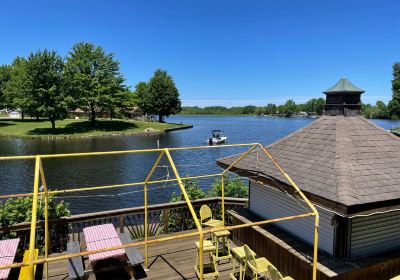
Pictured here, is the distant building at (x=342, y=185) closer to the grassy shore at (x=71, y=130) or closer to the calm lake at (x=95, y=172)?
the calm lake at (x=95, y=172)

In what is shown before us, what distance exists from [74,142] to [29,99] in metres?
15.0

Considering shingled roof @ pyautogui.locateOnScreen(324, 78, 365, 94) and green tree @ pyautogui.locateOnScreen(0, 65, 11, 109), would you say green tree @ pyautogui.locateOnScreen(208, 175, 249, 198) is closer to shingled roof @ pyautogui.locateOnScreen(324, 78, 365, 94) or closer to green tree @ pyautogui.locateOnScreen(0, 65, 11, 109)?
shingled roof @ pyautogui.locateOnScreen(324, 78, 365, 94)

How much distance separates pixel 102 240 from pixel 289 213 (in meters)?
5.77

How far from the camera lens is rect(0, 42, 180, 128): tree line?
6706 centimetres

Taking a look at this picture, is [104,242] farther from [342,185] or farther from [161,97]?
[161,97]

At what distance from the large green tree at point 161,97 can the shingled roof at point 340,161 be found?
302 ft

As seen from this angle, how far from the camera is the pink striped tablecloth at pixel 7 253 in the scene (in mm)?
7961

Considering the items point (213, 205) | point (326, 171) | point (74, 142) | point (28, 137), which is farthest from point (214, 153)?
point (326, 171)

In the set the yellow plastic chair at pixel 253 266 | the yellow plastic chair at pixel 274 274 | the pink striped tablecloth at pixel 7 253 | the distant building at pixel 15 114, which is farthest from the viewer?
the distant building at pixel 15 114

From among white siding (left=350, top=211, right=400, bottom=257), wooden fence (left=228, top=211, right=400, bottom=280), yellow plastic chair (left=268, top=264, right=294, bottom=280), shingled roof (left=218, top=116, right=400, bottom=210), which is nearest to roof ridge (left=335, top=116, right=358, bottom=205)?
shingled roof (left=218, top=116, right=400, bottom=210)

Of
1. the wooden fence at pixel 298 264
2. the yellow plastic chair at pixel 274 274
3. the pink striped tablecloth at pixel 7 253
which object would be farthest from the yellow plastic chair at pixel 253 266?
the pink striped tablecloth at pixel 7 253

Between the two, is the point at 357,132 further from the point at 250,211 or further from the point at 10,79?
the point at 10,79

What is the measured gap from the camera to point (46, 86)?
6812cm

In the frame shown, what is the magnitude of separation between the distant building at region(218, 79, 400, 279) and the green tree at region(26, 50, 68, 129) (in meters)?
63.6
